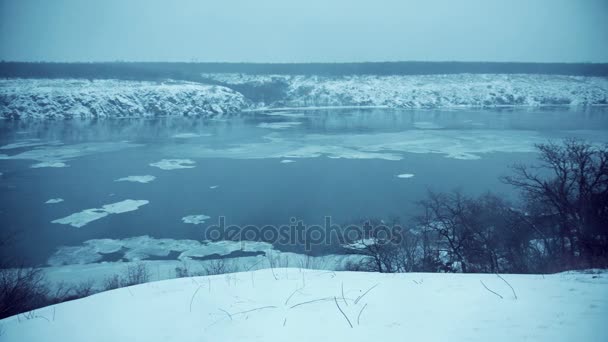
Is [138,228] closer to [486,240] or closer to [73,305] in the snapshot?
[73,305]

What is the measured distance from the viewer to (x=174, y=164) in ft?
69.5

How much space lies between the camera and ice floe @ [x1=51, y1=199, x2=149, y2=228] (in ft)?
42.0

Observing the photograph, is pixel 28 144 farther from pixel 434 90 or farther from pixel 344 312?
pixel 434 90

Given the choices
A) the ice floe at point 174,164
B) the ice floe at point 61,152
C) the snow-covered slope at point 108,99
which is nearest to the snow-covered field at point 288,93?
the snow-covered slope at point 108,99

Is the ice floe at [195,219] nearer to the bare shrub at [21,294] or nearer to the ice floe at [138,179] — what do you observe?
the bare shrub at [21,294]

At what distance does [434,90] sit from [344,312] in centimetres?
6875

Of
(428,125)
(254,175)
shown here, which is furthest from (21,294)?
(428,125)

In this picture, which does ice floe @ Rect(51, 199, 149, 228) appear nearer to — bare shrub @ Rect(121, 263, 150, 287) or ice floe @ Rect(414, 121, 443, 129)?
bare shrub @ Rect(121, 263, 150, 287)

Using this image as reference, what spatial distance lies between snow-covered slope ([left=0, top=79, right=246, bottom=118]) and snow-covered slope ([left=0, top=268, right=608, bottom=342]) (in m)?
50.3

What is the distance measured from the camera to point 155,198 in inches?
604

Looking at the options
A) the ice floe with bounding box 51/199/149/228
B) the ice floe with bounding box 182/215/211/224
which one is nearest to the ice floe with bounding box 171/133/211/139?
the ice floe with bounding box 51/199/149/228

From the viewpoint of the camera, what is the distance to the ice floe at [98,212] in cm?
1280

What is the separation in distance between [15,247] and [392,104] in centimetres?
5868

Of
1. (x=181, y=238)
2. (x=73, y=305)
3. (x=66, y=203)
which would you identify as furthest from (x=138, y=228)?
(x=73, y=305)
